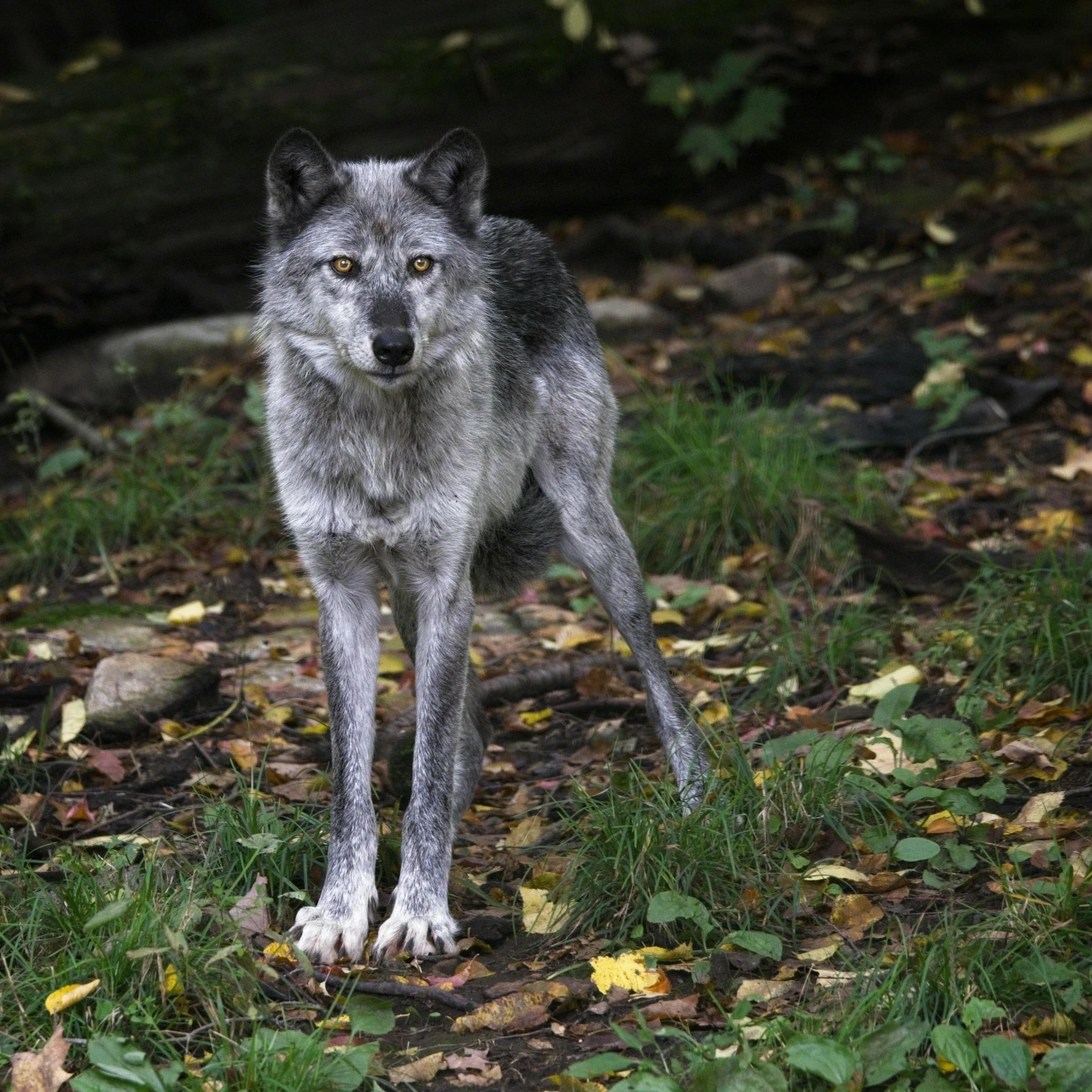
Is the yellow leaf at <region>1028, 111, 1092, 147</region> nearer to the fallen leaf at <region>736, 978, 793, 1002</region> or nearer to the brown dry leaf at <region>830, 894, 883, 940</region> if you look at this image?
the brown dry leaf at <region>830, 894, 883, 940</region>

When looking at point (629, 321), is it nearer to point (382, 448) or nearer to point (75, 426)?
point (75, 426)

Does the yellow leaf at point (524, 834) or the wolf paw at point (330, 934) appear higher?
the wolf paw at point (330, 934)

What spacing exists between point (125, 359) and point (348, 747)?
5.51 meters

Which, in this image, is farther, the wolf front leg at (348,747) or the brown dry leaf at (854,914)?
the wolf front leg at (348,747)

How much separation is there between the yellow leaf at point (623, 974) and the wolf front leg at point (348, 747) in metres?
0.76

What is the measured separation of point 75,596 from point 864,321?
207 inches

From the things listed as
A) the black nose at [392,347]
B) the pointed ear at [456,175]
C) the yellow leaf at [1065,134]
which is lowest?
the yellow leaf at [1065,134]

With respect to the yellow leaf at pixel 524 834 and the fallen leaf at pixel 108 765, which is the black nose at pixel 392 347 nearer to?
the yellow leaf at pixel 524 834

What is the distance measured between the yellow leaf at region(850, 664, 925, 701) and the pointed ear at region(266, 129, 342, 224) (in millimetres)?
2719

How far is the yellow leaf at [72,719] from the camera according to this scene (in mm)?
5246

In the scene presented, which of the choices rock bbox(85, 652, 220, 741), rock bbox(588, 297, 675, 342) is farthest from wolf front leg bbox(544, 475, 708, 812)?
rock bbox(588, 297, 675, 342)

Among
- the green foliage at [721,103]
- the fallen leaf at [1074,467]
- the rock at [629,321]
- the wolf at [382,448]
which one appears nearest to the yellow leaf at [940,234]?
the green foliage at [721,103]

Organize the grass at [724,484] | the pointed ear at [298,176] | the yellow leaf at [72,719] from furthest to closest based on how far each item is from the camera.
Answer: the grass at [724,484] → the yellow leaf at [72,719] → the pointed ear at [298,176]

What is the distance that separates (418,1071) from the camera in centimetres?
322
